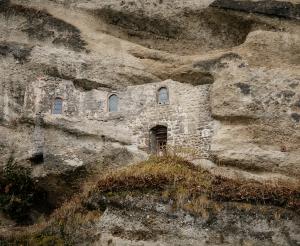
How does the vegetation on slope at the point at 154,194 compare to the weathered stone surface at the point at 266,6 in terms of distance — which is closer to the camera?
the vegetation on slope at the point at 154,194

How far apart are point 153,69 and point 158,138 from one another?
3174mm

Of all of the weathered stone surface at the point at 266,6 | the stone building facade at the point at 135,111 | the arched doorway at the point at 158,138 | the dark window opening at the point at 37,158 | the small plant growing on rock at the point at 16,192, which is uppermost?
the weathered stone surface at the point at 266,6

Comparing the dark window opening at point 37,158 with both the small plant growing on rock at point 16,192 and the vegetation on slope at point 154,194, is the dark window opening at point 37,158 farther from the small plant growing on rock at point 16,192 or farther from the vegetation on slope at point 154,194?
the vegetation on slope at point 154,194

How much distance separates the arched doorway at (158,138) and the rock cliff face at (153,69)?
2.44 feet

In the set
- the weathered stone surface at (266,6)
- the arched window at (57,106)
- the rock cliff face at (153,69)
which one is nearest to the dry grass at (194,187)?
the rock cliff face at (153,69)

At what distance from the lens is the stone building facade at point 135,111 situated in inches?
757

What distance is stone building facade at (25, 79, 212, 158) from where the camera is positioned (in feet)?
63.1

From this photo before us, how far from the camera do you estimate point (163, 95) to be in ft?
67.4

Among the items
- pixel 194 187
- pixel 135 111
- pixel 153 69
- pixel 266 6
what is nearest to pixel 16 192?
pixel 135 111

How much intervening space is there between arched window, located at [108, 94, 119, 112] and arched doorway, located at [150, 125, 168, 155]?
196 cm

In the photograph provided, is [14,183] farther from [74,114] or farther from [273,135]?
[273,135]

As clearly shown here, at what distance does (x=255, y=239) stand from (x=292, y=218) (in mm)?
1365

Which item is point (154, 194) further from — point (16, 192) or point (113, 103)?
point (113, 103)

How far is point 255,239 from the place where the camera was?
13.9m
